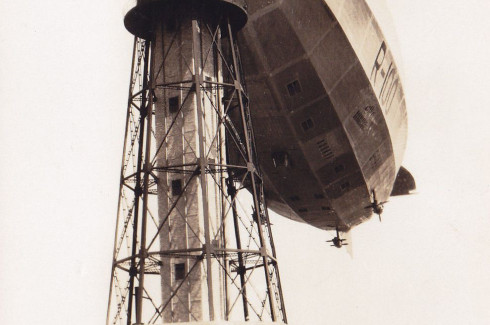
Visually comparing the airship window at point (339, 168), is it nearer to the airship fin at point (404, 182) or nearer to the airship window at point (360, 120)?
the airship window at point (360, 120)

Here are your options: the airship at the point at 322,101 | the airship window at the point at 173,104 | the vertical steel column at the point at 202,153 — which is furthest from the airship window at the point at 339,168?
the airship window at the point at 173,104

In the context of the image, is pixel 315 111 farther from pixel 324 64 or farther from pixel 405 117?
pixel 405 117

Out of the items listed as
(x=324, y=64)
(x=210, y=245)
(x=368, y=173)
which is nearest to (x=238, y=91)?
(x=324, y=64)

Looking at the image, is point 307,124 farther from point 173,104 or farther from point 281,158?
point 173,104

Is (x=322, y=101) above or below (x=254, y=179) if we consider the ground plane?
above

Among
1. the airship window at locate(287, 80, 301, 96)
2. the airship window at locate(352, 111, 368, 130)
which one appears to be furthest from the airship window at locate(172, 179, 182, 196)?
the airship window at locate(352, 111, 368, 130)

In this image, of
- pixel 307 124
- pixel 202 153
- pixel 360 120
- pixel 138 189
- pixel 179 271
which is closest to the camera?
pixel 202 153

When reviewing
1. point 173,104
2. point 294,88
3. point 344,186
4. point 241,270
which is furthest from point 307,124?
point 241,270
